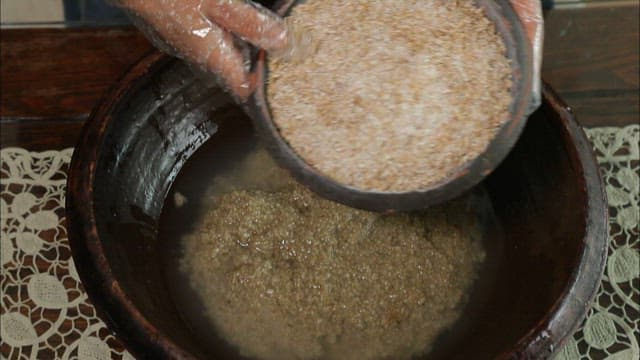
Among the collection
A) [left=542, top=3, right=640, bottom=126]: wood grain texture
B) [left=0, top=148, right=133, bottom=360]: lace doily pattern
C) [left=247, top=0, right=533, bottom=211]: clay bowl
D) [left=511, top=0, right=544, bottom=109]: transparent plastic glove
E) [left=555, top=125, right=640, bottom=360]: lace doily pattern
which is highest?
[left=511, top=0, right=544, bottom=109]: transparent plastic glove

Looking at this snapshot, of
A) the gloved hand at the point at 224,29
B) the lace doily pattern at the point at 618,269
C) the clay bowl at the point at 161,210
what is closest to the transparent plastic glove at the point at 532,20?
the gloved hand at the point at 224,29

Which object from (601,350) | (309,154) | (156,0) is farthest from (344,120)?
(601,350)

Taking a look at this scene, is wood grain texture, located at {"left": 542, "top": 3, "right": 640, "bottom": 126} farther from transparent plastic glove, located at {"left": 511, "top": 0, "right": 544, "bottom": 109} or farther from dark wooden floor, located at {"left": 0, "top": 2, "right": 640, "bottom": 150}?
transparent plastic glove, located at {"left": 511, "top": 0, "right": 544, "bottom": 109}

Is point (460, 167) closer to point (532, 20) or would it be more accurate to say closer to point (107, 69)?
point (532, 20)

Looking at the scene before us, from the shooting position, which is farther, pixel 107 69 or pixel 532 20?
pixel 107 69

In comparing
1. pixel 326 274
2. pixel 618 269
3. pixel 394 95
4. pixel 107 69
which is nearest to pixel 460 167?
pixel 394 95

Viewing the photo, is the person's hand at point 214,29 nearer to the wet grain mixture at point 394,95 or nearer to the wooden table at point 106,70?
the wet grain mixture at point 394,95

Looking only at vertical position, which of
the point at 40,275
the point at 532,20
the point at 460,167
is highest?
the point at 532,20

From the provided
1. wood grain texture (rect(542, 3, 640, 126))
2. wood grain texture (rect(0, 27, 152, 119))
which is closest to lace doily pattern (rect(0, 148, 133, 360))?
wood grain texture (rect(0, 27, 152, 119))
